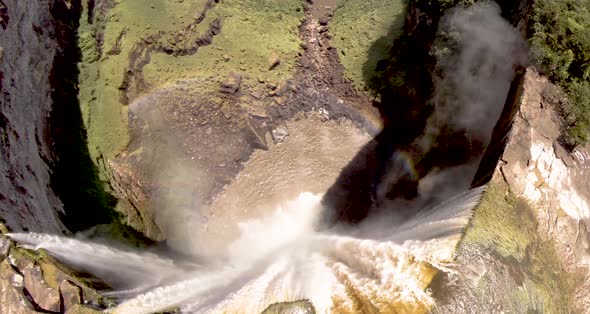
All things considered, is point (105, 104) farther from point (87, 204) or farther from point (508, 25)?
point (508, 25)

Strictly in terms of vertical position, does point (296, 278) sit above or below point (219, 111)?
below

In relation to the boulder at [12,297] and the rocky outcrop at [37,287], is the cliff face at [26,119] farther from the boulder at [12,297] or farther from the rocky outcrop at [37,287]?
the boulder at [12,297]

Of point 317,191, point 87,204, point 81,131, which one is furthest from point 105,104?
point 317,191

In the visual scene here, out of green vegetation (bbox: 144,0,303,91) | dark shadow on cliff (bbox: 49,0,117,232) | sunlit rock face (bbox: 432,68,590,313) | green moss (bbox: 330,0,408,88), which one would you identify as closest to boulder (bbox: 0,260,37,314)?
dark shadow on cliff (bbox: 49,0,117,232)

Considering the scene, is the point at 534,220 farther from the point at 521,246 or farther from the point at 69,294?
the point at 69,294

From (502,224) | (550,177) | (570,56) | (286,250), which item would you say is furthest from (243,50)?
(502,224)
